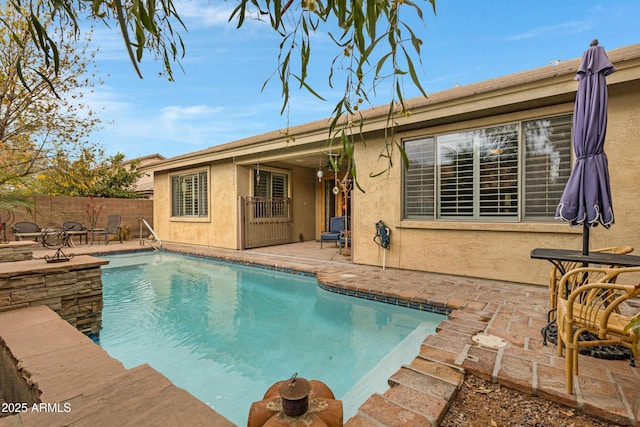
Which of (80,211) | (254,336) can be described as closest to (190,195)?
(80,211)

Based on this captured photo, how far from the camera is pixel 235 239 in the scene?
34.1 feet

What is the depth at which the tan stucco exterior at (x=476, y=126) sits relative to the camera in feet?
15.1

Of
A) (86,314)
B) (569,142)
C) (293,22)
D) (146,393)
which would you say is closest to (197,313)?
(86,314)

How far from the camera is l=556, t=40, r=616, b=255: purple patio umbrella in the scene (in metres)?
3.13

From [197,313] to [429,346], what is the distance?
155 inches

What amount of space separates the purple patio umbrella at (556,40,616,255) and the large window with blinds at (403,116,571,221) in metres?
2.32

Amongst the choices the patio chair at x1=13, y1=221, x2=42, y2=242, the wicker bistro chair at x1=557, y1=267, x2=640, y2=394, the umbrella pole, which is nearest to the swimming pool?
the wicker bistro chair at x1=557, y1=267, x2=640, y2=394

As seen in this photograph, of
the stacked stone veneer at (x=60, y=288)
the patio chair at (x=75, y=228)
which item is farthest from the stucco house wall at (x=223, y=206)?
the stacked stone veneer at (x=60, y=288)

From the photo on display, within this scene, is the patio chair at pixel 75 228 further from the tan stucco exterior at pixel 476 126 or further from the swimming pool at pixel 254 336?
the tan stucco exterior at pixel 476 126

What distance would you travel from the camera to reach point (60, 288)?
11.6 feet

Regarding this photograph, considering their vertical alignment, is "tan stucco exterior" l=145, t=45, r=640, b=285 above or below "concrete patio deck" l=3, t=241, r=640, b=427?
above

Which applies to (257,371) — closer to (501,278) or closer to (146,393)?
(146,393)

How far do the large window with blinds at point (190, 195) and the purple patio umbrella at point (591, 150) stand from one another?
35.4 feet

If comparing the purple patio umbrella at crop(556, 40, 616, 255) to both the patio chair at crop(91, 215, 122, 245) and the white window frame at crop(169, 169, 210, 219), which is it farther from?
the patio chair at crop(91, 215, 122, 245)
